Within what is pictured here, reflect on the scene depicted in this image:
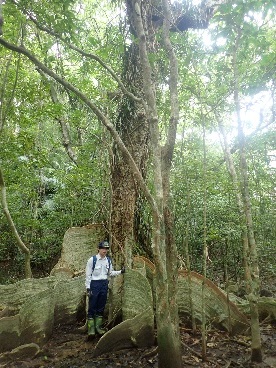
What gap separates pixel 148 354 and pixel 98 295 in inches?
57.5

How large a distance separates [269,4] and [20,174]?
627 centimetres

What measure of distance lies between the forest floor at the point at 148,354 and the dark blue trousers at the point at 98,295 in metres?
0.51

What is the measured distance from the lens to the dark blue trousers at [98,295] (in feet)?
19.0

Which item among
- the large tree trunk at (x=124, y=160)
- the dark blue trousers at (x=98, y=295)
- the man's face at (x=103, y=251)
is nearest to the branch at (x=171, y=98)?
the man's face at (x=103, y=251)

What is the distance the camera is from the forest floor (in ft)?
15.0

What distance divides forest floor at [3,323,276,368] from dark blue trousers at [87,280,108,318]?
0.51 meters

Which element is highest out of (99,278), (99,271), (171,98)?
(171,98)

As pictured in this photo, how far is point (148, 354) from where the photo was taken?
4.72m

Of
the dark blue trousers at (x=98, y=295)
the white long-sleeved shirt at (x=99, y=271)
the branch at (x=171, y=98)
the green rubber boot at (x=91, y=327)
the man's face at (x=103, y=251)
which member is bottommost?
the green rubber boot at (x=91, y=327)

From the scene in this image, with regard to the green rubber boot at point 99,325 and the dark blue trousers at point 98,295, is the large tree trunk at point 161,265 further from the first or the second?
the dark blue trousers at point 98,295

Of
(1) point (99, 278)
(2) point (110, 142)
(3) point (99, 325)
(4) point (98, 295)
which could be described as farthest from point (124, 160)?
(3) point (99, 325)

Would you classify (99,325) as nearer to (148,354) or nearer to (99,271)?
(99,271)

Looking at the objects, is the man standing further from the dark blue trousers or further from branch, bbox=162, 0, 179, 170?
branch, bbox=162, 0, 179, 170

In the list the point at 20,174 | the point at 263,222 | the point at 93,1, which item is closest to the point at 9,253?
the point at 20,174
